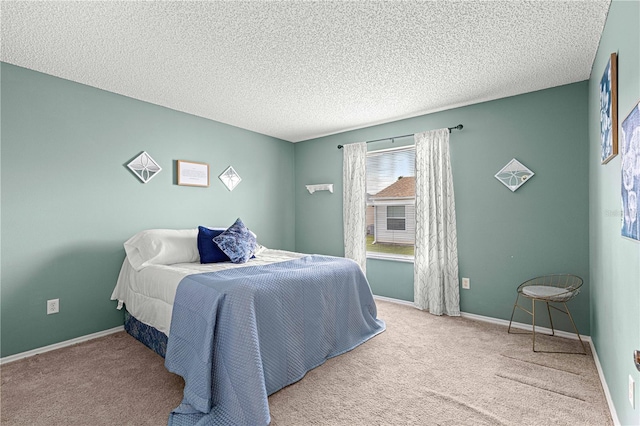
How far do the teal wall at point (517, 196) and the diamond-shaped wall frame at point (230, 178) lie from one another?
7.90 feet

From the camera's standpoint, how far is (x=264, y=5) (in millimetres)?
1902

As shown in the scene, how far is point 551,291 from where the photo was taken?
2711 millimetres

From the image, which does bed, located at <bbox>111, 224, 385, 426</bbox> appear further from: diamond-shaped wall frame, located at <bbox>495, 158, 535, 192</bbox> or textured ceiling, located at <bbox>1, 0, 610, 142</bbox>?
diamond-shaped wall frame, located at <bbox>495, 158, 535, 192</bbox>

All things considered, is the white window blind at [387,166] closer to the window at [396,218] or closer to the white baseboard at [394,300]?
the window at [396,218]

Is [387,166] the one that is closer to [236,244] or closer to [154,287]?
[236,244]

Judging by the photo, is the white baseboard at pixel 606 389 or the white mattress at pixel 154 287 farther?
the white mattress at pixel 154 287

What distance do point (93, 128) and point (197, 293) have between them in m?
2.22

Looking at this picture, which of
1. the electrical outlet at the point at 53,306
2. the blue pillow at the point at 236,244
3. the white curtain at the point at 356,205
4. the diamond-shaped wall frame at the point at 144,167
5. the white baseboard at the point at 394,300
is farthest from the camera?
the white curtain at the point at 356,205

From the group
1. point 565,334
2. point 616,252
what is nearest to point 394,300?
point 565,334

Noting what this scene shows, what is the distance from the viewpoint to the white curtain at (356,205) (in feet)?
14.8

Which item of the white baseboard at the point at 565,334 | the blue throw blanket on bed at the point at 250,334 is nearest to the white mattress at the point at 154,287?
the blue throw blanket on bed at the point at 250,334

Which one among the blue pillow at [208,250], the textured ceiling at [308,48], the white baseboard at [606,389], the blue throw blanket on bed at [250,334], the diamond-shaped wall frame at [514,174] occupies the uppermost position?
the textured ceiling at [308,48]

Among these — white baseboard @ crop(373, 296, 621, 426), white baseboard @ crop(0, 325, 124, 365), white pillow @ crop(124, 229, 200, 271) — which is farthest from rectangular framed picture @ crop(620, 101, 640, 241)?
white baseboard @ crop(0, 325, 124, 365)

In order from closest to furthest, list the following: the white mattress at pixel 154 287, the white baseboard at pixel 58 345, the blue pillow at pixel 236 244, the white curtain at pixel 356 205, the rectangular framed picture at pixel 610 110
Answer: the rectangular framed picture at pixel 610 110, the white mattress at pixel 154 287, the white baseboard at pixel 58 345, the blue pillow at pixel 236 244, the white curtain at pixel 356 205
